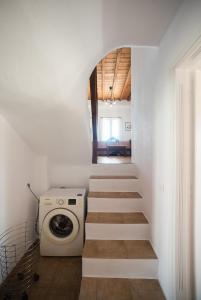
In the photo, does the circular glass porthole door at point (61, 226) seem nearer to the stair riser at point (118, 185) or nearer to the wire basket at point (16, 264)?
the wire basket at point (16, 264)

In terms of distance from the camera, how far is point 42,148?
9.36ft

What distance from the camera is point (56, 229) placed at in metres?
2.59

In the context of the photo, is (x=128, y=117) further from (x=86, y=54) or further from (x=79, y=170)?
(x=86, y=54)

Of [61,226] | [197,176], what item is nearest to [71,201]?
[61,226]

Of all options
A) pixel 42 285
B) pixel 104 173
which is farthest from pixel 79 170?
pixel 42 285

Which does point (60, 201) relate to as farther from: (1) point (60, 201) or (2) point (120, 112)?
(2) point (120, 112)

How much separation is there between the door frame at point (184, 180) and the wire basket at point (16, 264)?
1.44 metres

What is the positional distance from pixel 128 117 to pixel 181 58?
8.24 m

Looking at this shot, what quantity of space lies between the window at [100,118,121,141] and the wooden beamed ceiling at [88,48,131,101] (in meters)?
1.13

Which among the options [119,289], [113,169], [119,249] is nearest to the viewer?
[119,289]

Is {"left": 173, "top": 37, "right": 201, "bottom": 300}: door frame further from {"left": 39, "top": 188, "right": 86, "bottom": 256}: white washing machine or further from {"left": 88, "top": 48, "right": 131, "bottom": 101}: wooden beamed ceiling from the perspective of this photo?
{"left": 88, "top": 48, "right": 131, "bottom": 101}: wooden beamed ceiling

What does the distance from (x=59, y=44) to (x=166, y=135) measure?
112cm

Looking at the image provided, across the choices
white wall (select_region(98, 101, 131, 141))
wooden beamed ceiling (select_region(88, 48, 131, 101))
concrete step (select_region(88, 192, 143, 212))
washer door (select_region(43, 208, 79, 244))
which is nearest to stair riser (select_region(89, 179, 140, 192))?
concrete step (select_region(88, 192, 143, 212))

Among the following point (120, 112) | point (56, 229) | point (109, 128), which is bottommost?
point (56, 229)
